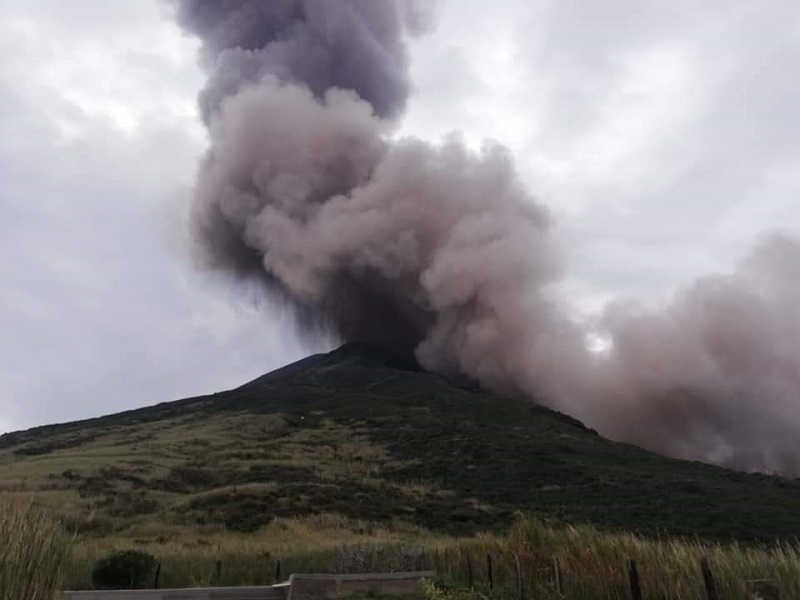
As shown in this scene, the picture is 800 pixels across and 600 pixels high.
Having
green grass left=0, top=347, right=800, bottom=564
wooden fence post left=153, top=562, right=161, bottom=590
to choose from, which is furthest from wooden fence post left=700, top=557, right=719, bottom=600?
wooden fence post left=153, top=562, right=161, bottom=590

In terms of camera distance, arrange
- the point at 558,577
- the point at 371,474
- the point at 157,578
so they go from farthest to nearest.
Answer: the point at 371,474
the point at 157,578
the point at 558,577

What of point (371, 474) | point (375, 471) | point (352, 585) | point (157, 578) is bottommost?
point (352, 585)

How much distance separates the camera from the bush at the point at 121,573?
1380cm

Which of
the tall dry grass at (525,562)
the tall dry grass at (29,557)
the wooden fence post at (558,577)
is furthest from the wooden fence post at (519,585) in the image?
the tall dry grass at (29,557)

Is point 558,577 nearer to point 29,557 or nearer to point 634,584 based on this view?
point 634,584

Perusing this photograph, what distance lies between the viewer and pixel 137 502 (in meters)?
30.0

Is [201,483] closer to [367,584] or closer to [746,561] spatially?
[367,584]

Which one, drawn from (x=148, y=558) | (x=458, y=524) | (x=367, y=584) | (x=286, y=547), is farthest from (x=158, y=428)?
(x=367, y=584)

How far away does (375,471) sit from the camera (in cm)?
4175

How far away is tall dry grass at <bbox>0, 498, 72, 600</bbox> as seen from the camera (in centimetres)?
404

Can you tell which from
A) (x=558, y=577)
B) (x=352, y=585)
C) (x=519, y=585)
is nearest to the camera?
(x=558, y=577)

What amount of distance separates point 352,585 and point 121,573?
15.9ft

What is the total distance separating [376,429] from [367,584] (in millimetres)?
43566


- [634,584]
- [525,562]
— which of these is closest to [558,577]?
[634,584]
